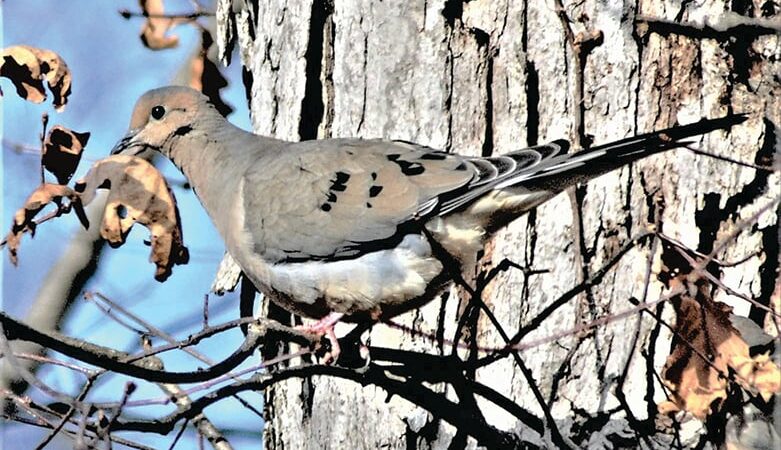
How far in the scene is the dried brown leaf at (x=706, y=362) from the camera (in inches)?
105

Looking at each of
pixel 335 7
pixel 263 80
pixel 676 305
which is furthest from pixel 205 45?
pixel 676 305

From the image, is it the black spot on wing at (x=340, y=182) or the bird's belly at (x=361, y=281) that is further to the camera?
the black spot on wing at (x=340, y=182)

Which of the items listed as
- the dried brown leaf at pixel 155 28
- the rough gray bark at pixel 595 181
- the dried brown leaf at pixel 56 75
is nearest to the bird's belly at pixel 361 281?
the rough gray bark at pixel 595 181

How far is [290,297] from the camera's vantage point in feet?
11.1

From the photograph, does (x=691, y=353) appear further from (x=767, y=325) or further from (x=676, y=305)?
(x=767, y=325)

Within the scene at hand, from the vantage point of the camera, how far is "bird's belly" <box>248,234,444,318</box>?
10.7ft

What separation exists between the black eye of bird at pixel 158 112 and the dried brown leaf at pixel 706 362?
2054mm

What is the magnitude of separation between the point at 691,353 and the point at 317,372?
0.92 m

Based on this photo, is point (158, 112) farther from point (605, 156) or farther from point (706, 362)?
point (706, 362)

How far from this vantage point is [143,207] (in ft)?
10.6

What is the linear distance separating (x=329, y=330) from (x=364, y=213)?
396mm

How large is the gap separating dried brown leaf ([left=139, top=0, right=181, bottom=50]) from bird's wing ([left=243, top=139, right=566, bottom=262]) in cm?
131

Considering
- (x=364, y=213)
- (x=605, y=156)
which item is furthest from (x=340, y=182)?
(x=605, y=156)

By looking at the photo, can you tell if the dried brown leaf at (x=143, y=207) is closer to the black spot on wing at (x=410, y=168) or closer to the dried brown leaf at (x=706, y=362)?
the black spot on wing at (x=410, y=168)
